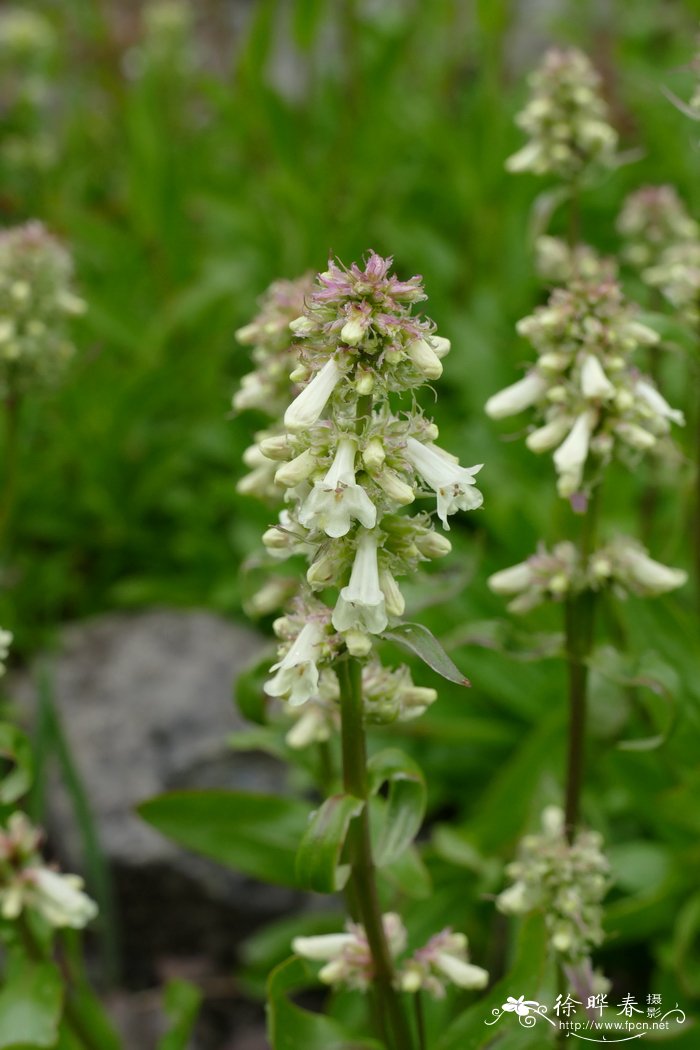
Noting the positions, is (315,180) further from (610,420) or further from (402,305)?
(402,305)

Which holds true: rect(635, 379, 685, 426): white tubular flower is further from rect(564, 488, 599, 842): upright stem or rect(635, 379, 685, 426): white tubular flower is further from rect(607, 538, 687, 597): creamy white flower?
rect(607, 538, 687, 597): creamy white flower

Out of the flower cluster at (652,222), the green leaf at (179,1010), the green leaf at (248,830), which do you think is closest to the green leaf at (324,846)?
the green leaf at (248,830)

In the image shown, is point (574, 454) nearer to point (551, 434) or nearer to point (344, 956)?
point (551, 434)

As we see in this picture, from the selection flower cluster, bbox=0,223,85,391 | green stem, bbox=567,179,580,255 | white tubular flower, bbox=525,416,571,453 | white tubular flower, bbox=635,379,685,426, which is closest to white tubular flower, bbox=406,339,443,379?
white tubular flower, bbox=525,416,571,453

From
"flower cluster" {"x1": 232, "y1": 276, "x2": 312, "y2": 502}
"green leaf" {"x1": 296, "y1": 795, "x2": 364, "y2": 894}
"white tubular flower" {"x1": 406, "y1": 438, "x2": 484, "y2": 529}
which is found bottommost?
"green leaf" {"x1": 296, "y1": 795, "x2": 364, "y2": 894}

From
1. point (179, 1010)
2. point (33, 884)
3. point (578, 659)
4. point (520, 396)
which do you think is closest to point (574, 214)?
point (520, 396)

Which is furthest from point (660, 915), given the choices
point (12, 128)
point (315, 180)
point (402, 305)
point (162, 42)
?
point (162, 42)
